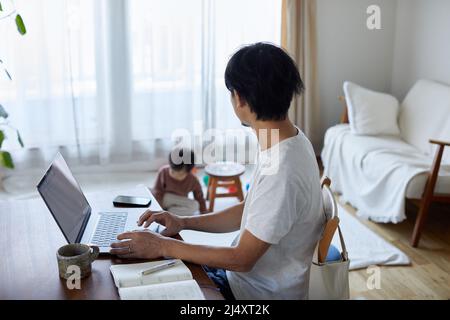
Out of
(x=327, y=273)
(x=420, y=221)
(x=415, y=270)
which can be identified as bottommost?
(x=415, y=270)

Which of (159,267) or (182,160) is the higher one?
(159,267)

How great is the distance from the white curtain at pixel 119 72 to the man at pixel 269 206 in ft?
8.39

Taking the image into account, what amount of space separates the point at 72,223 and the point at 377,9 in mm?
3451

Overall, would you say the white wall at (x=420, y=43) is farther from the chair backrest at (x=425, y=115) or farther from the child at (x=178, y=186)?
the child at (x=178, y=186)

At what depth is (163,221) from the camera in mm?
1586

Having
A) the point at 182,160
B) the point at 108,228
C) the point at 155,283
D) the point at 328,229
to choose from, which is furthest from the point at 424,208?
the point at 155,283

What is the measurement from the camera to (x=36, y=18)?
3.62 metres

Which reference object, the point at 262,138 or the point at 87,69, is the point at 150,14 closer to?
the point at 87,69

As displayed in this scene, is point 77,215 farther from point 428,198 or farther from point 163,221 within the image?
point 428,198

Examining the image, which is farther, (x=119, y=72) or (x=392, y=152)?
(x=119, y=72)

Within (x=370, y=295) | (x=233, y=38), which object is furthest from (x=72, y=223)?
(x=233, y=38)

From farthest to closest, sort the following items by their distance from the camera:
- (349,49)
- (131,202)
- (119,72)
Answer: (349,49)
(119,72)
(131,202)

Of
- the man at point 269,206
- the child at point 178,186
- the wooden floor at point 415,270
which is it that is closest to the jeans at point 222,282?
the man at point 269,206

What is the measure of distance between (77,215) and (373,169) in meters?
2.18
